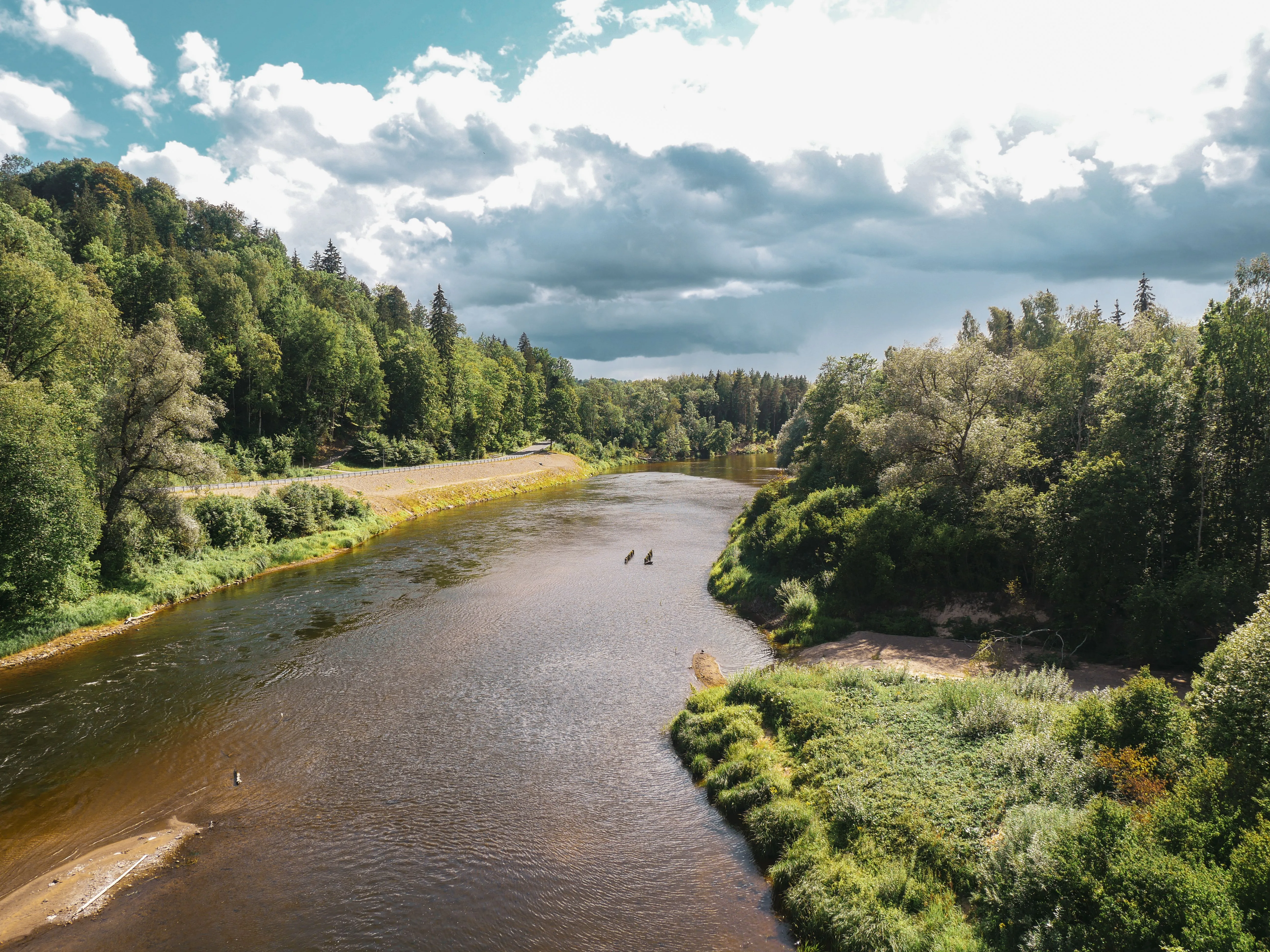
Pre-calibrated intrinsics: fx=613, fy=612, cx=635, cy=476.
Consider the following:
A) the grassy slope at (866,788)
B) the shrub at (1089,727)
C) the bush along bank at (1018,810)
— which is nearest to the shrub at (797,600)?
the grassy slope at (866,788)

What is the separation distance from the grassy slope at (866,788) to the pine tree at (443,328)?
310 ft

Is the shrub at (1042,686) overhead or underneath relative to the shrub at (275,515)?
underneath

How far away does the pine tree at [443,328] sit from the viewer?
10556cm

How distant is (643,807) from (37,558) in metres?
25.5

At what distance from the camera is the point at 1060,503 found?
24.3 meters

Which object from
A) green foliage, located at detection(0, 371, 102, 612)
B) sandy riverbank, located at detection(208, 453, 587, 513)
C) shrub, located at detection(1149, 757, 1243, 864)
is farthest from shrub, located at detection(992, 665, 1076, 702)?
sandy riverbank, located at detection(208, 453, 587, 513)

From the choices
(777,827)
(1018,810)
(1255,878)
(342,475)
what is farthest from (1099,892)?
(342,475)

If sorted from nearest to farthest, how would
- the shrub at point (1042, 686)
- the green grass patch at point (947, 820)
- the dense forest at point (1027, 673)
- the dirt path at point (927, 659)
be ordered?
the green grass patch at point (947, 820) → the dense forest at point (1027, 673) → the shrub at point (1042, 686) → the dirt path at point (927, 659)

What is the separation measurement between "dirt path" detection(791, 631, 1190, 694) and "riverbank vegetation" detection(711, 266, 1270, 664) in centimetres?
77

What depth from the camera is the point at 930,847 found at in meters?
11.6

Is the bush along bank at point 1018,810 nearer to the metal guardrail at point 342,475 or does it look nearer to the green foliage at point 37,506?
the green foliage at point 37,506

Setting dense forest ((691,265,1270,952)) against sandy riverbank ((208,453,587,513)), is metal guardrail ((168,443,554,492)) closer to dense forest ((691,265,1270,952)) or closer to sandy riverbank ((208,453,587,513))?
sandy riverbank ((208,453,587,513))

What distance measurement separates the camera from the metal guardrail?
41.9 metres

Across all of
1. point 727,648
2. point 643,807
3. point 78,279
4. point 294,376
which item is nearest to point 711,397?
point 294,376
